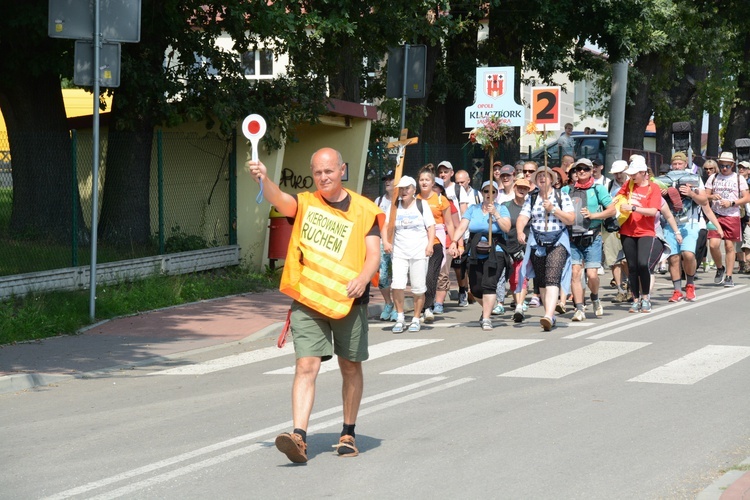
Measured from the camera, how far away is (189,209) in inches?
737

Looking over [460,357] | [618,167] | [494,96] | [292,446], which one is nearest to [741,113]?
[494,96]

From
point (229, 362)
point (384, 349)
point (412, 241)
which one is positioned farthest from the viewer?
point (412, 241)

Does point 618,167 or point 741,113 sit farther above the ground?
point 741,113

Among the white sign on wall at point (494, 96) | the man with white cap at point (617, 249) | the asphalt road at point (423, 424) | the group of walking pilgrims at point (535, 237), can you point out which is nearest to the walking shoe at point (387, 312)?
the group of walking pilgrims at point (535, 237)

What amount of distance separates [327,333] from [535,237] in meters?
6.44

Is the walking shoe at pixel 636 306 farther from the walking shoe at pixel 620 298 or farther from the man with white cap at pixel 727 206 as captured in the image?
the man with white cap at pixel 727 206

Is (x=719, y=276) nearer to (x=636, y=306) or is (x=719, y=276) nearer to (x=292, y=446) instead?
(x=636, y=306)

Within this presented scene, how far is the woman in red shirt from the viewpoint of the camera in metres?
14.6

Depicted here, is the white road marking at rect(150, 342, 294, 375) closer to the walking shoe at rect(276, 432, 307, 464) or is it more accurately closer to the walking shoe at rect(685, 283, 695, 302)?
the walking shoe at rect(276, 432, 307, 464)

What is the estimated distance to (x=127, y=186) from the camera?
17.6 meters

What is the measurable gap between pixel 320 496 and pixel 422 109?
60.0 ft

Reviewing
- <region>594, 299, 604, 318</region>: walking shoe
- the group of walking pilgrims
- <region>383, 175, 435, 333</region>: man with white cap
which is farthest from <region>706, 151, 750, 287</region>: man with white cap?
<region>383, 175, 435, 333</region>: man with white cap

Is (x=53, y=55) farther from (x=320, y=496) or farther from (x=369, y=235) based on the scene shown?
(x=320, y=496)

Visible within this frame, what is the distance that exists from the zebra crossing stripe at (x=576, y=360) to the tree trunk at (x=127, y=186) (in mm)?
7792
